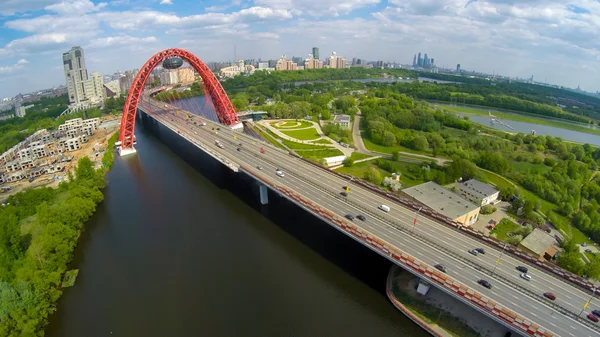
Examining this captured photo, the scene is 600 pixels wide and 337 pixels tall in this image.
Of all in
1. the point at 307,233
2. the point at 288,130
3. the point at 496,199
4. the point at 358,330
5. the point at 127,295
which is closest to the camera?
the point at 358,330

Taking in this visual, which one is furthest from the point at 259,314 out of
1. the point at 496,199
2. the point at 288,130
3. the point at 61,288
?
the point at 288,130

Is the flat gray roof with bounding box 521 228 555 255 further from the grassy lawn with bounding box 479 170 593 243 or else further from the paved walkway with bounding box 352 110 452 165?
the paved walkway with bounding box 352 110 452 165

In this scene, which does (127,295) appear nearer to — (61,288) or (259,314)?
(61,288)

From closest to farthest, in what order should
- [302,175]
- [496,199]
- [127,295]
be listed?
[127,295] → [302,175] → [496,199]

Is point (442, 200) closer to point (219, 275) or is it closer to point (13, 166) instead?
point (219, 275)

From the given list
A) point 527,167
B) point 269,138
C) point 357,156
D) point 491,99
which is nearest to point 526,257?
point 357,156

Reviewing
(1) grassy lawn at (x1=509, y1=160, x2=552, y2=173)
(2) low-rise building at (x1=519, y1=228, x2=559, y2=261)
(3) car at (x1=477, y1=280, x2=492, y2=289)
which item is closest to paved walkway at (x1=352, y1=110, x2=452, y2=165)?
(1) grassy lawn at (x1=509, y1=160, x2=552, y2=173)
